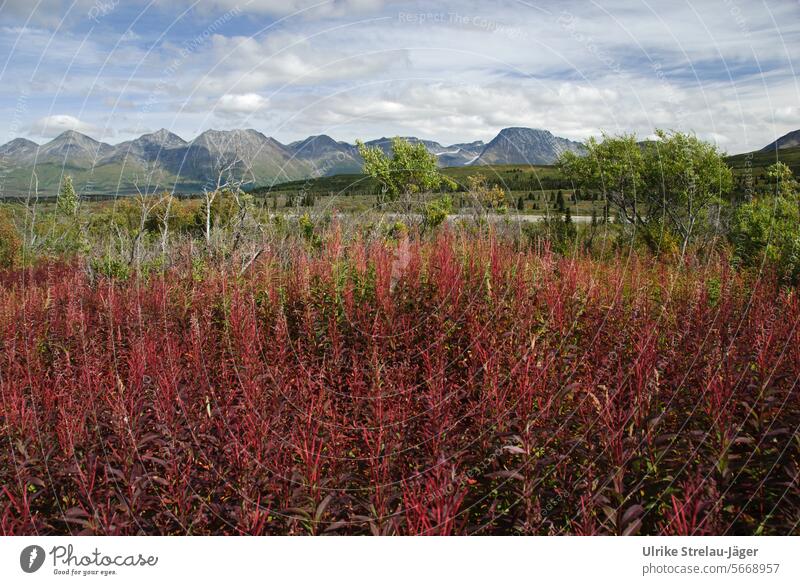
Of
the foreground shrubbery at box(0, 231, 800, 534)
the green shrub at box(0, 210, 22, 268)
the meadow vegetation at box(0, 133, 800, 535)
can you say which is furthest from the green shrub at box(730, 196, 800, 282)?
the green shrub at box(0, 210, 22, 268)

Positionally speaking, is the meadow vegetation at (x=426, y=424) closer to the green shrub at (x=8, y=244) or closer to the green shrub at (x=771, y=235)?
the green shrub at (x=771, y=235)

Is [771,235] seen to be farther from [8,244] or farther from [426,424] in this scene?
[8,244]

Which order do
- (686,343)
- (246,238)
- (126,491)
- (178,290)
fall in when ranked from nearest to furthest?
(126,491), (686,343), (178,290), (246,238)

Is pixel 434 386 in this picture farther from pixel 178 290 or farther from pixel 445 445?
pixel 178 290

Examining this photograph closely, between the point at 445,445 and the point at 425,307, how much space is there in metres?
2.59

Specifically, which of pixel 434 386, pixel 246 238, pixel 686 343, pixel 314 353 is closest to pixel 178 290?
pixel 314 353

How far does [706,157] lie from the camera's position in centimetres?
1903

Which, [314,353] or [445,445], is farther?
[314,353]
